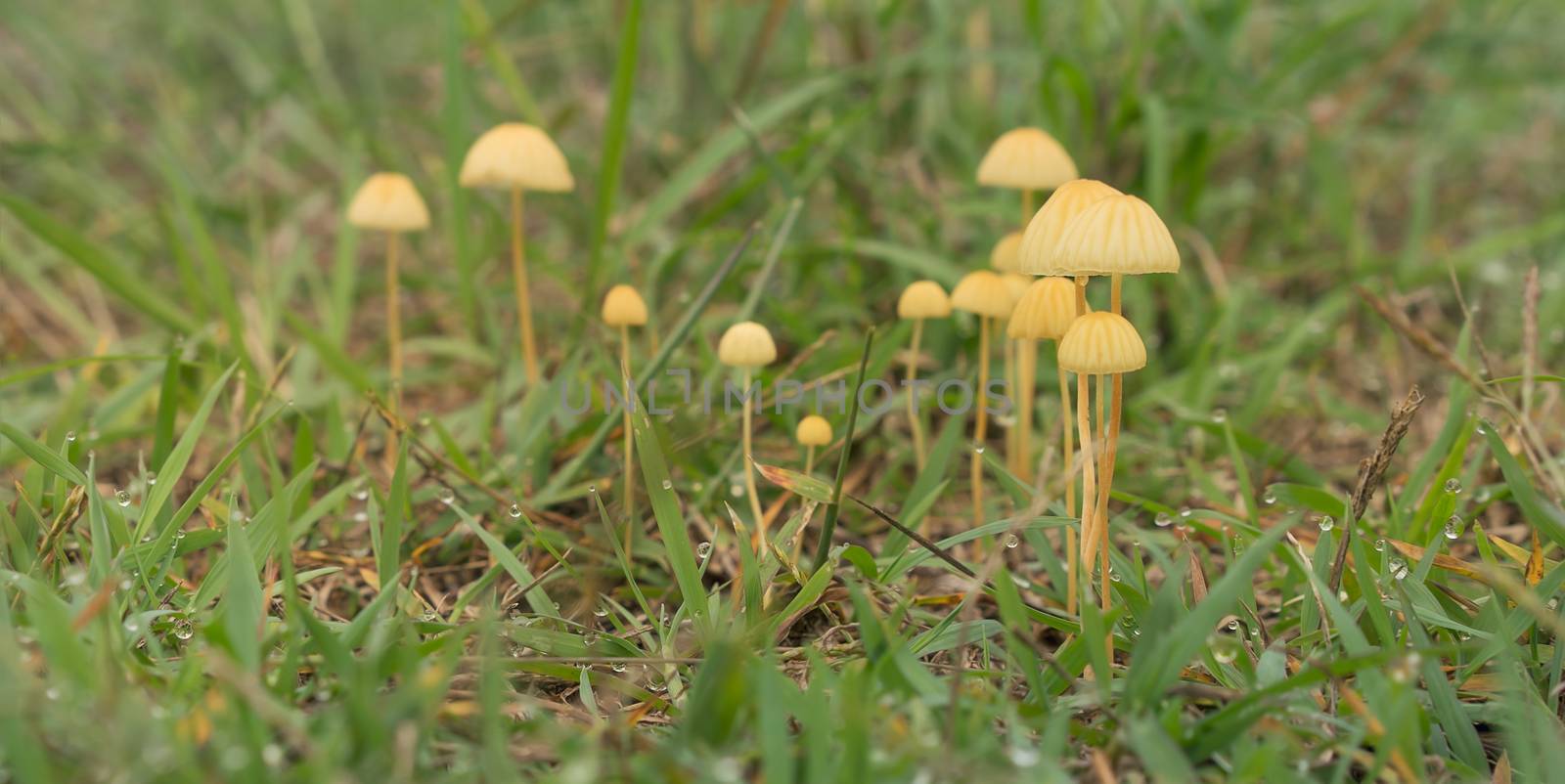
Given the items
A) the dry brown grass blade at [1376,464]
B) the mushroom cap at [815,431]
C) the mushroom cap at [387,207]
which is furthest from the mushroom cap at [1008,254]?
the mushroom cap at [387,207]

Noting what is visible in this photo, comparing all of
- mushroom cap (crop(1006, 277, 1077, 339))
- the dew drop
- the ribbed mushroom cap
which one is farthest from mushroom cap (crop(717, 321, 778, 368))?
the dew drop

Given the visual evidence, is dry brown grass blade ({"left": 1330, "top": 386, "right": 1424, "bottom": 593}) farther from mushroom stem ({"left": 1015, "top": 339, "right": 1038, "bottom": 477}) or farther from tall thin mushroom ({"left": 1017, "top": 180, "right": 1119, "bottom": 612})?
mushroom stem ({"left": 1015, "top": 339, "right": 1038, "bottom": 477})

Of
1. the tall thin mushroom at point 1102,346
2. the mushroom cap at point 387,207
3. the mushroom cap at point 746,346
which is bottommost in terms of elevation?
the mushroom cap at point 746,346

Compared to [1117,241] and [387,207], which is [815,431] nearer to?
[1117,241]

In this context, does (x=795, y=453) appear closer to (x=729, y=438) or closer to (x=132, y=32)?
(x=729, y=438)

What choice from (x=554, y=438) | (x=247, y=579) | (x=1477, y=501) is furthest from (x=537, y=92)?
(x=1477, y=501)

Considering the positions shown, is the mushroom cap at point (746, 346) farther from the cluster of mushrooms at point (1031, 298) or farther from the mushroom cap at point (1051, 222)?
the mushroom cap at point (1051, 222)

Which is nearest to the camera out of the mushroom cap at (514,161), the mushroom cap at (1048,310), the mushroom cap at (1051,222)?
the mushroom cap at (1051,222)
